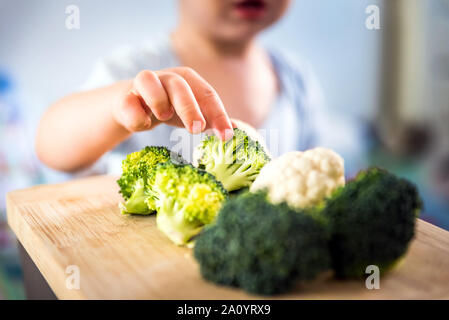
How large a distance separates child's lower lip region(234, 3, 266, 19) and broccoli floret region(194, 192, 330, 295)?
1.24m

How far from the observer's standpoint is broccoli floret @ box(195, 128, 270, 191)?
3.47 feet

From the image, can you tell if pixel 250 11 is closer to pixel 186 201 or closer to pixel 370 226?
pixel 186 201

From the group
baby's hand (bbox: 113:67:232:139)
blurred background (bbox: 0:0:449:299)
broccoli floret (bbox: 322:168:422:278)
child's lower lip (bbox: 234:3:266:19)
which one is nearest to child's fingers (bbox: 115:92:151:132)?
baby's hand (bbox: 113:67:232:139)

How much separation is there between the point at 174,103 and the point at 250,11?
3.19 ft

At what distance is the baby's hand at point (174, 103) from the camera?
0.97m

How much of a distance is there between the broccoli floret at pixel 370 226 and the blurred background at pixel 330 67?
1818 mm

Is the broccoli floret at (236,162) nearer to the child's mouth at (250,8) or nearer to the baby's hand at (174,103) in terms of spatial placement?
the baby's hand at (174,103)

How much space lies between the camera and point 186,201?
2.85 ft

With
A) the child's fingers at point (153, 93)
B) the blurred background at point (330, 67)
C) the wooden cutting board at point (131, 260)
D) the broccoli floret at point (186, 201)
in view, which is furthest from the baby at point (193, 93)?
the blurred background at point (330, 67)

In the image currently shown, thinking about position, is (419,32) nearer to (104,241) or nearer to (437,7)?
(437,7)

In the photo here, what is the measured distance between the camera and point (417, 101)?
11.1 feet
